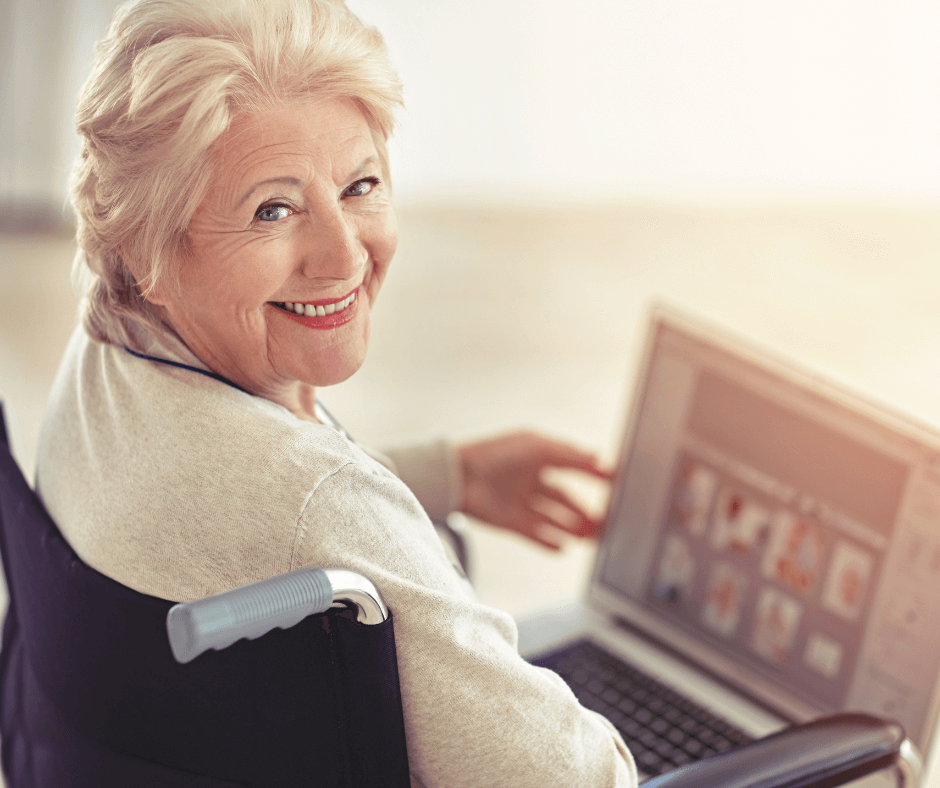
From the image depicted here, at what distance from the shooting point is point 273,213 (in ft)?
2.59

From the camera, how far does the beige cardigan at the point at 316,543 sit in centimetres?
75

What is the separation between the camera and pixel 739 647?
1.30 metres

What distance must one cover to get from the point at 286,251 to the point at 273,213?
3 cm

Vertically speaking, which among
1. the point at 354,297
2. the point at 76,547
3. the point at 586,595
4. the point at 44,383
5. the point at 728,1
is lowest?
the point at 44,383

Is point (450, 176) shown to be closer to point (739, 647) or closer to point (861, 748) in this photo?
point (739, 647)

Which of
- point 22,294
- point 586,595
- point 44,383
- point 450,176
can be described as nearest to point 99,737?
point 586,595

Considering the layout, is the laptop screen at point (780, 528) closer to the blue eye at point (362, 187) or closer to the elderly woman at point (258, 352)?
the elderly woman at point (258, 352)

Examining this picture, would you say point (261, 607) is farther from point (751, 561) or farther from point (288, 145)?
point (751, 561)

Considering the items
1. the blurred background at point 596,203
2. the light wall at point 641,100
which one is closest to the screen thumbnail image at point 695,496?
the blurred background at point 596,203

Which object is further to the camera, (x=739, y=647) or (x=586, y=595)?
(x=586, y=595)

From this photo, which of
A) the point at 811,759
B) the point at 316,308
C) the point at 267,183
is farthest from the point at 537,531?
the point at 267,183

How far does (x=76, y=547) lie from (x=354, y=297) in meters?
0.30

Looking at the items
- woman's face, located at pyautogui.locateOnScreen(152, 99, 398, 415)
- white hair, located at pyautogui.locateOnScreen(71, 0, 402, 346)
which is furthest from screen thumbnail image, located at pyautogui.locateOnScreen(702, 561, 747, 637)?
white hair, located at pyautogui.locateOnScreen(71, 0, 402, 346)

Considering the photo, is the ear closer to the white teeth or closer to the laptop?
the white teeth
